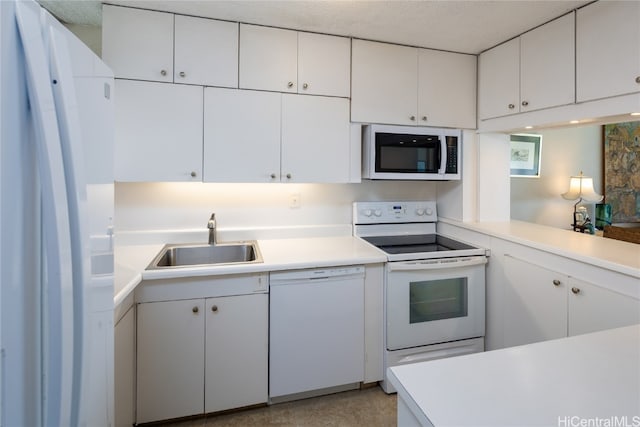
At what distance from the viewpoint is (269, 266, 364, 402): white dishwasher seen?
1.90 metres

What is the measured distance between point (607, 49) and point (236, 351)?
246 centimetres

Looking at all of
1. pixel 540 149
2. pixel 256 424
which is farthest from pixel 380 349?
pixel 540 149

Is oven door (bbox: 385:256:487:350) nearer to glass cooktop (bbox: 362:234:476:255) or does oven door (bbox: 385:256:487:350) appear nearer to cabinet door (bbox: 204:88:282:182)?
glass cooktop (bbox: 362:234:476:255)

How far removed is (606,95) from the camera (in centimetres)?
167

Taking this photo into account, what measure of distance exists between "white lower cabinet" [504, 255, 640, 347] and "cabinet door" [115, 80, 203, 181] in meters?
2.03

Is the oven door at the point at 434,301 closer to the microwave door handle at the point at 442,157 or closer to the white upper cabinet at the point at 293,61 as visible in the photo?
the microwave door handle at the point at 442,157

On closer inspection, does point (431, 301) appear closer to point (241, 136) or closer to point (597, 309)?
point (597, 309)

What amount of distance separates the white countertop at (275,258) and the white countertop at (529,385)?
112 cm

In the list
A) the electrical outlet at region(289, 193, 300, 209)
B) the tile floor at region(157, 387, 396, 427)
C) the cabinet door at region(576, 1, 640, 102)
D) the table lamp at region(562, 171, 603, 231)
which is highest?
the cabinet door at region(576, 1, 640, 102)

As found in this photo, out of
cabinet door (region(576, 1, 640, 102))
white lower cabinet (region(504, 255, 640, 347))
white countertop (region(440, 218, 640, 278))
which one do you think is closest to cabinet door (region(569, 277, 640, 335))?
white lower cabinet (region(504, 255, 640, 347))

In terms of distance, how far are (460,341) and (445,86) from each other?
5.86 ft

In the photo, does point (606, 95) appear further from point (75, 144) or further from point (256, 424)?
point (256, 424)

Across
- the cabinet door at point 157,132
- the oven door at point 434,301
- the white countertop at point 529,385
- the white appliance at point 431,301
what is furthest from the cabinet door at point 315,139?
the white countertop at point 529,385

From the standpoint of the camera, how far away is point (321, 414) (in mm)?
1929
